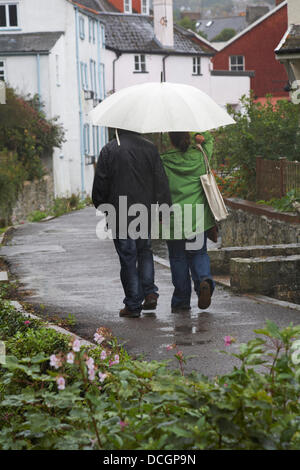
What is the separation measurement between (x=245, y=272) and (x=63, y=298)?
1.96 m

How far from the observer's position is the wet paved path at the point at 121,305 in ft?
21.9

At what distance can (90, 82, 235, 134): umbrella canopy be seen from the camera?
7.66 m

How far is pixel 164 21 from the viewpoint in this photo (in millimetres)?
53188

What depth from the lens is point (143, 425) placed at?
141 inches

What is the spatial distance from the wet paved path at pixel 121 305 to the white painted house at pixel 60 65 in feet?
71.5

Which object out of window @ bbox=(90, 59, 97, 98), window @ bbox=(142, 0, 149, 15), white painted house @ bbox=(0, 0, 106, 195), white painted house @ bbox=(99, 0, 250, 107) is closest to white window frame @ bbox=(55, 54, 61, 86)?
white painted house @ bbox=(0, 0, 106, 195)

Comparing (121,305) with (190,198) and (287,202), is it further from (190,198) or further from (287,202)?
(287,202)

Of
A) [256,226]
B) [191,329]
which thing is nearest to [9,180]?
[256,226]

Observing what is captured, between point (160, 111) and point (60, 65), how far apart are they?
3083 cm

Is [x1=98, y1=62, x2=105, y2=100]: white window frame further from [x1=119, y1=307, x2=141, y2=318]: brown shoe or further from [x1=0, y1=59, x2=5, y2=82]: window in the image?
[x1=119, y1=307, x2=141, y2=318]: brown shoe

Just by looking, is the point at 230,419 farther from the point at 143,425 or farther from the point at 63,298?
the point at 63,298

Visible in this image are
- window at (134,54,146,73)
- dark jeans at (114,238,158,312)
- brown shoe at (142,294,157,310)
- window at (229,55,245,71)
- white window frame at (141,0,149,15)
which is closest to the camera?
dark jeans at (114,238,158,312)

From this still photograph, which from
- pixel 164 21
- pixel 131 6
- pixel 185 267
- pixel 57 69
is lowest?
pixel 185 267

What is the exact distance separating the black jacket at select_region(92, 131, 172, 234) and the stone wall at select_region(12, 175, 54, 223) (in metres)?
18.7
